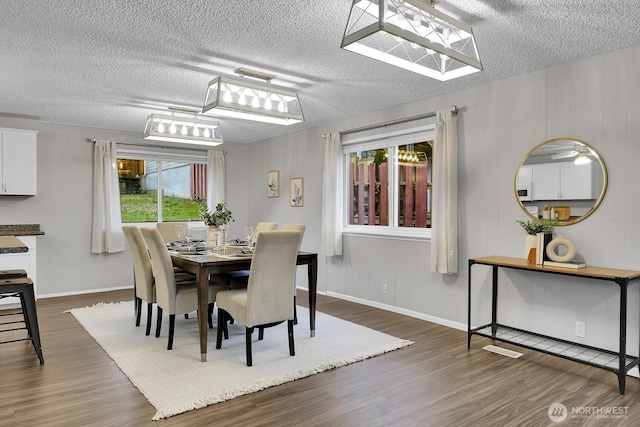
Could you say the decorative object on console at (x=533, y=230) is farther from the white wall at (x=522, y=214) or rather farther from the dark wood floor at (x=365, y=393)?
the dark wood floor at (x=365, y=393)

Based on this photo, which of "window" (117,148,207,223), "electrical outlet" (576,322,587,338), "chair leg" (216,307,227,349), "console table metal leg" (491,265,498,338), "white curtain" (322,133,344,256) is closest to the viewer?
"electrical outlet" (576,322,587,338)

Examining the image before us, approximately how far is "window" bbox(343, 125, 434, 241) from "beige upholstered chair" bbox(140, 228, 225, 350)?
2481 millimetres

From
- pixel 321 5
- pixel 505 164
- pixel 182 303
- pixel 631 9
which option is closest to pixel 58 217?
pixel 182 303

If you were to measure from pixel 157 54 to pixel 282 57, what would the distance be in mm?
958

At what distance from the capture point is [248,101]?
12.6 feet

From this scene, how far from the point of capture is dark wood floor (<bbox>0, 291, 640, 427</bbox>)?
2.41 metres

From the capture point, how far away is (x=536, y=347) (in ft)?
10.8

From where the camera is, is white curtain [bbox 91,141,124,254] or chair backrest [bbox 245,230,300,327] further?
white curtain [bbox 91,141,124,254]

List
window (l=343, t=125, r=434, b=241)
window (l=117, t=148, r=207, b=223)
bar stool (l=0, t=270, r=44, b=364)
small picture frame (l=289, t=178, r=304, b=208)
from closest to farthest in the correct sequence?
bar stool (l=0, t=270, r=44, b=364) → window (l=343, t=125, r=434, b=241) → small picture frame (l=289, t=178, r=304, b=208) → window (l=117, t=148, r=207, b=223)

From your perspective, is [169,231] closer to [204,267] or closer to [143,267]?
[143,267]

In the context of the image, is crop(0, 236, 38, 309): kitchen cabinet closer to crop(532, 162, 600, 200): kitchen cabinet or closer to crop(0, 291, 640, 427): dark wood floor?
crop(0, 291, 640, 427): dark wood floor

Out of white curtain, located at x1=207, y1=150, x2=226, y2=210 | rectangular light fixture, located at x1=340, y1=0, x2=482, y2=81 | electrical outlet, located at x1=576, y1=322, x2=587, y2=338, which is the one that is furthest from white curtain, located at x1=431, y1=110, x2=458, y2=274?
white curtain, located at x1=207, y1=150, x2=226, y2=210

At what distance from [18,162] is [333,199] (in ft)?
13.0

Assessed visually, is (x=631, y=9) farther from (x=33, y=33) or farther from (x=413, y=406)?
(x=33, y=33)
